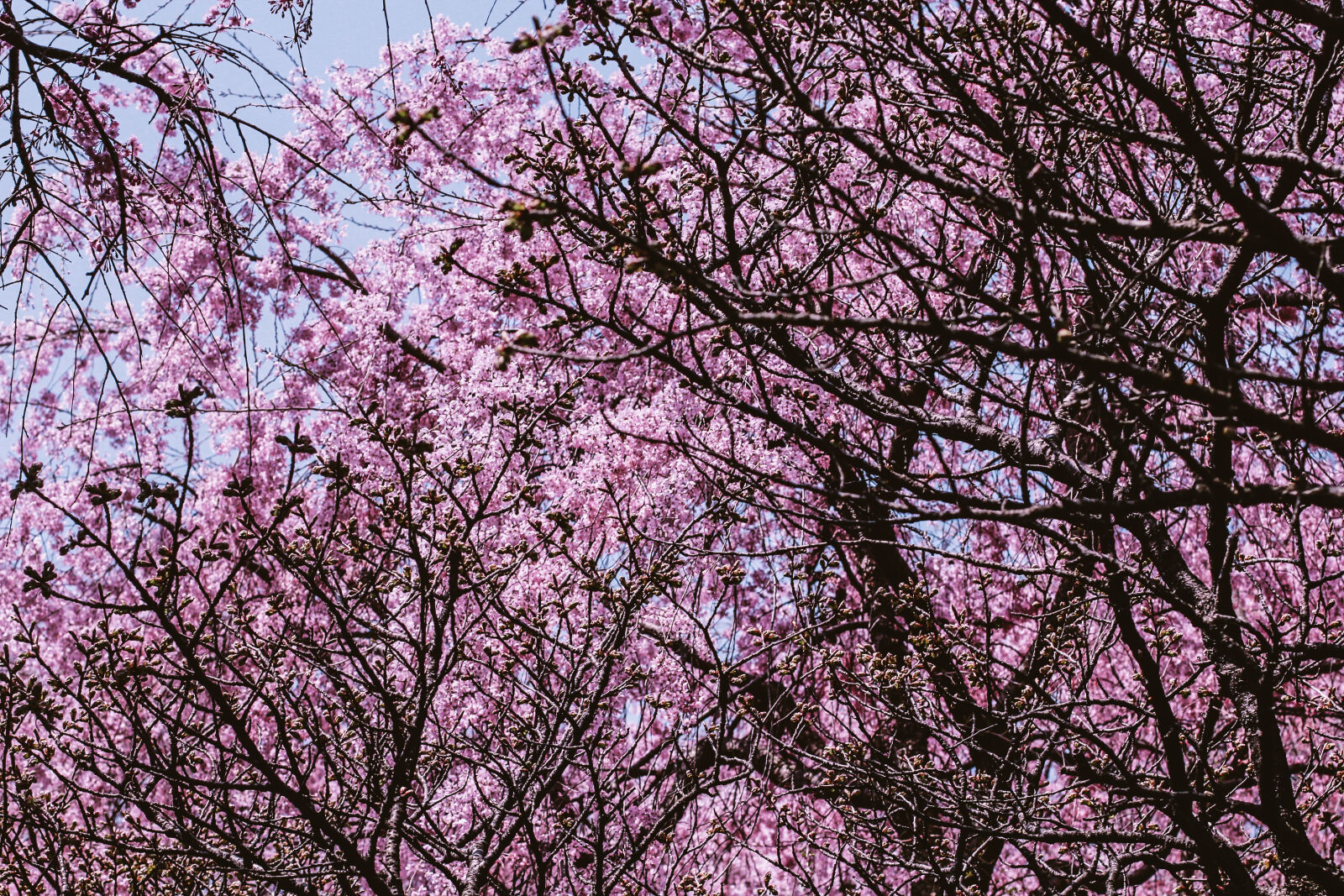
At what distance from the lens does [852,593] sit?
373 inches

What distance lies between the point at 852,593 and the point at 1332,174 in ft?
23.0

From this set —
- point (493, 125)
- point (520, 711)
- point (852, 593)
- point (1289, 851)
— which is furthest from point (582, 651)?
point (493, 125)

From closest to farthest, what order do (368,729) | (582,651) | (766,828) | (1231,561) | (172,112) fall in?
(172,112), (1231,561), (368,729), (582,651), (766,828)

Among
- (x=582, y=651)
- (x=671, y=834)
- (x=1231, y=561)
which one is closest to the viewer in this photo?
(x=1231, y=561)

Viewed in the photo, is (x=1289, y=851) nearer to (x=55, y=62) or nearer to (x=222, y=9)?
(x=222, y=9)

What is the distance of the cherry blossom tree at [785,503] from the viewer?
2.98m

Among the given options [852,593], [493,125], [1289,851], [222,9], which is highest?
[493,125]

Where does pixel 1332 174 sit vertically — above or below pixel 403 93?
below

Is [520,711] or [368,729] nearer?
[368,729]

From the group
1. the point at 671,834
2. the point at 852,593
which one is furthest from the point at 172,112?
the point at 852,593

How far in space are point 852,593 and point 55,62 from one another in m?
7.91

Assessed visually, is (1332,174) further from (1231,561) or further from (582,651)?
(582,651)

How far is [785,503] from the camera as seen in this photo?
8.02 meters

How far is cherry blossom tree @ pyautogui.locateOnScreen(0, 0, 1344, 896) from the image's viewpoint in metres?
2.98
